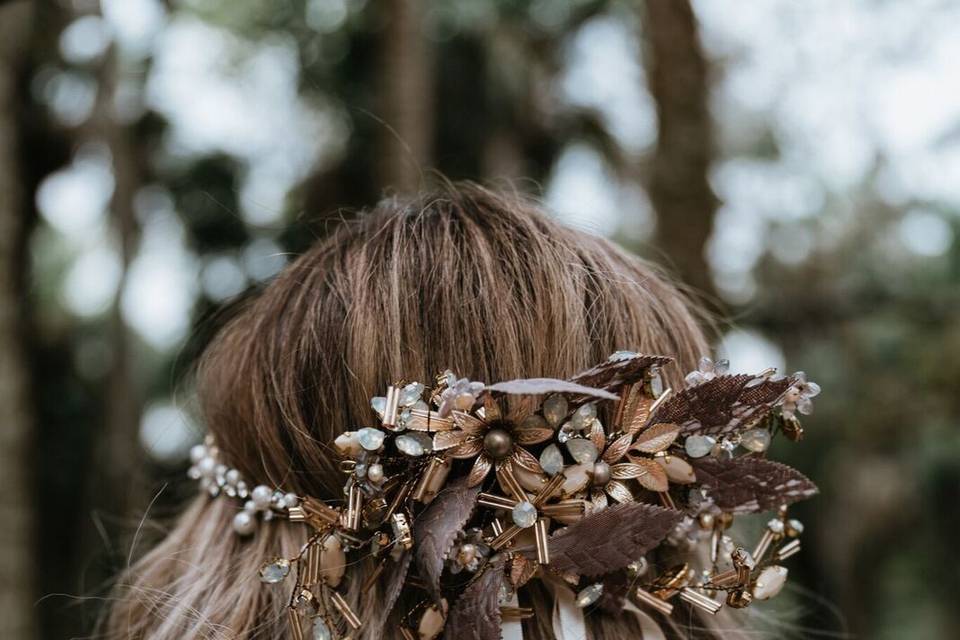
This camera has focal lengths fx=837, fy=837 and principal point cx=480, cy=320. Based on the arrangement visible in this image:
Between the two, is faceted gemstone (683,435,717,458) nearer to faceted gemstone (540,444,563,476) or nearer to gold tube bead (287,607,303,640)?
faceted gemstone (540,444,563,476)

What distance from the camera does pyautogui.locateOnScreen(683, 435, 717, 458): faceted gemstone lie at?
1037 mm

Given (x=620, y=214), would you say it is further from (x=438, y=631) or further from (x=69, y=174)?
(x=438, y=631)

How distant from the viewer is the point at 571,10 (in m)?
10.8

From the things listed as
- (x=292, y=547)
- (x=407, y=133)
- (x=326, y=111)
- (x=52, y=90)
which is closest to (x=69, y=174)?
(x=52, y=90)

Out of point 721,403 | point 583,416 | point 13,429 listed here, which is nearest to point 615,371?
point 583,416

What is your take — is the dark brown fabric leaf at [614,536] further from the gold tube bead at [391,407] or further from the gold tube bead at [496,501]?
the gold tube bead at [391,407]

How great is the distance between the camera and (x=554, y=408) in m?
0.96

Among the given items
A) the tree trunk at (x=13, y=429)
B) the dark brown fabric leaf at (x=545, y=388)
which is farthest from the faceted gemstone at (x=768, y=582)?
the tree trunk at (x=13, y=429)

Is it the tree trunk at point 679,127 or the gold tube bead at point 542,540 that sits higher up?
the tree trunk at point 679,127

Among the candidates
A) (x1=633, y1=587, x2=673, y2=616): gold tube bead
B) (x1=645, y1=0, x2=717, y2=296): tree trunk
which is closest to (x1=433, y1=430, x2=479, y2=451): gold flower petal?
(x1=633, y1=587, x2=673, y2=616): gold tube bead

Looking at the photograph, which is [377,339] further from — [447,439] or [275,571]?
[275,571]

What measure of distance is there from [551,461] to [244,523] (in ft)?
1.49

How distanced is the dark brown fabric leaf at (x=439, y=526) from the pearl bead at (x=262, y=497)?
0.25 meters

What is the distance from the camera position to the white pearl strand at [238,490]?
112 cm
